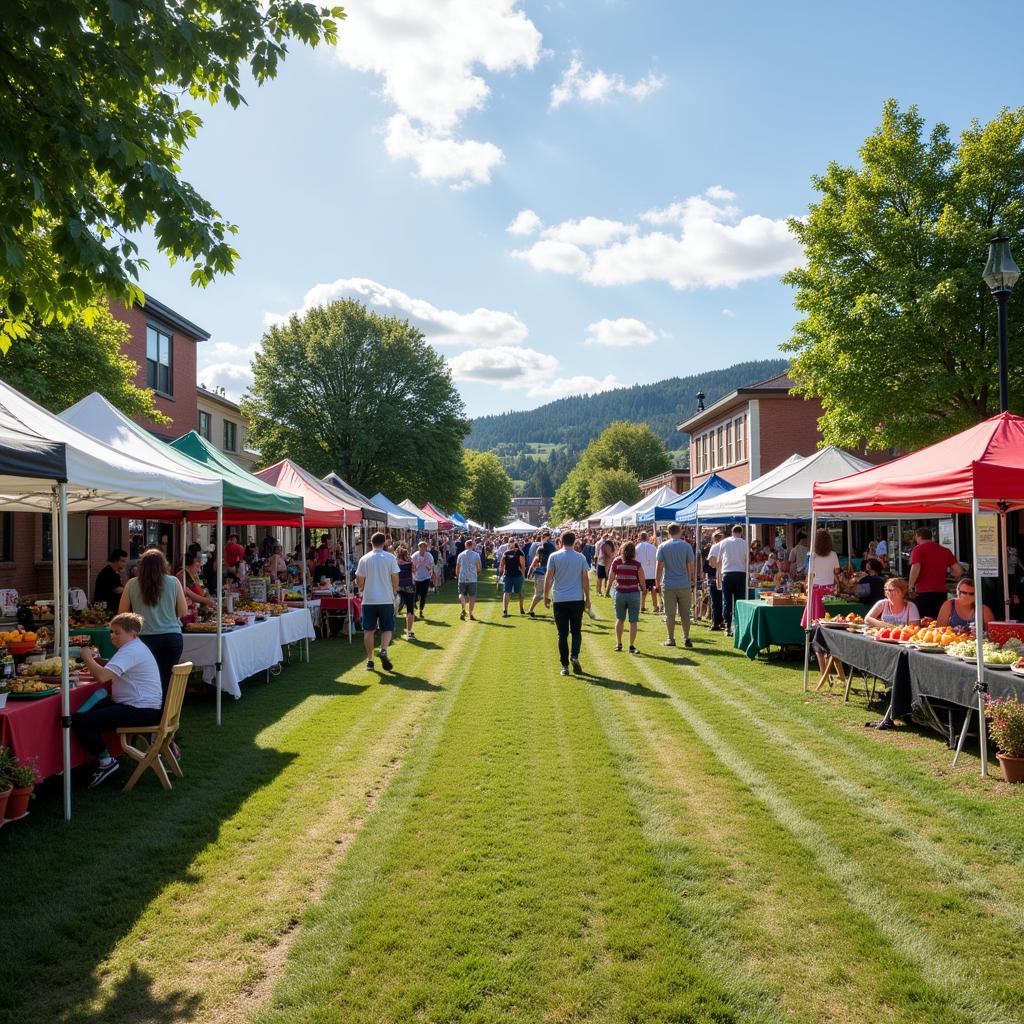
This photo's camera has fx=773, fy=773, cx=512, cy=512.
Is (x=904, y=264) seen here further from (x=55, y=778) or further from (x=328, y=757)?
(x=55, y=778)

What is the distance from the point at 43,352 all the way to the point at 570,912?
477 inches

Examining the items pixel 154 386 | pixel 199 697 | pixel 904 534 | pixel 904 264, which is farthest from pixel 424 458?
pixel 199 697

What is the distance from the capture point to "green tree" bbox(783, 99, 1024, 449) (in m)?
17.3

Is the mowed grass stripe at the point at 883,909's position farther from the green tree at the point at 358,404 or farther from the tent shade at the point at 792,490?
the green tree at the point at 358,404

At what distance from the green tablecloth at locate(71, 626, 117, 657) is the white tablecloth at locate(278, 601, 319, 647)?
2.25m

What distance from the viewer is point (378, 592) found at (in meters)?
11.2

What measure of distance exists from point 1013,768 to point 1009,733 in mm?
320

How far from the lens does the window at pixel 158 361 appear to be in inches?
914

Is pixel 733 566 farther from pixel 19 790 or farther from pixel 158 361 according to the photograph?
pixel 158 361

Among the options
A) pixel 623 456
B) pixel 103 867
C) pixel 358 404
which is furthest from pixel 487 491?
pixel 103 867

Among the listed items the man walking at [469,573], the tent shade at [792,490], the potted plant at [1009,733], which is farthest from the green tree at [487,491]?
the potted plant at [1009,733]

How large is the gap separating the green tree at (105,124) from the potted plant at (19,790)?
300cm

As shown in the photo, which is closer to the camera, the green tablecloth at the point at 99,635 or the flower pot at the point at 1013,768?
the flower pot at the point at 1013,768

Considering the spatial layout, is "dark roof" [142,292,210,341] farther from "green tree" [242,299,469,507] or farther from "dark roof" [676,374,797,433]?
"dark roof" [676,374,797,433]
